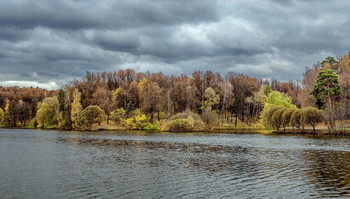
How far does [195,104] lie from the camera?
135 meters

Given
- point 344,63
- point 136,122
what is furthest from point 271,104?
point 136,122

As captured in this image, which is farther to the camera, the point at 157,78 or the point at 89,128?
the point at 157,78

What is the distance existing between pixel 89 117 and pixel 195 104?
42.0 metres

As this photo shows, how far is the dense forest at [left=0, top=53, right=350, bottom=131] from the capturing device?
93.7 meters

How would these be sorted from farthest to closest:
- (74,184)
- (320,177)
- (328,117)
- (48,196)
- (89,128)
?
(89,128), (328,117), (320,177), (74,184), (48,196)

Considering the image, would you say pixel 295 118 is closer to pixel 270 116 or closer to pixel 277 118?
pixel 277 118

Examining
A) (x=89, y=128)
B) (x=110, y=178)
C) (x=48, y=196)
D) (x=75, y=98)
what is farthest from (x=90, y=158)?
(x=75, y=98)

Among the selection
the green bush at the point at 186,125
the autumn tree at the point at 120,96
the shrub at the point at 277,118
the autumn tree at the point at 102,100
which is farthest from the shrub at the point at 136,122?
the shrub at the point at 277,118

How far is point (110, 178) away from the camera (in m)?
26.9

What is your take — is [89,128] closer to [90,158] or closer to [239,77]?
[239,77]

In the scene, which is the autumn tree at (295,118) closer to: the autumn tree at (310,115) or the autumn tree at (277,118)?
the autumn tree at (310,115)

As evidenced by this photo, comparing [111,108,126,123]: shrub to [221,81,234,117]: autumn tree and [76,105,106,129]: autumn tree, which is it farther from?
[221,81,234,117]: autumn tree

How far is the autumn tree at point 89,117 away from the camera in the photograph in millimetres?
119562

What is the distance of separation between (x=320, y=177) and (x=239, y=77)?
13003 centimetres
